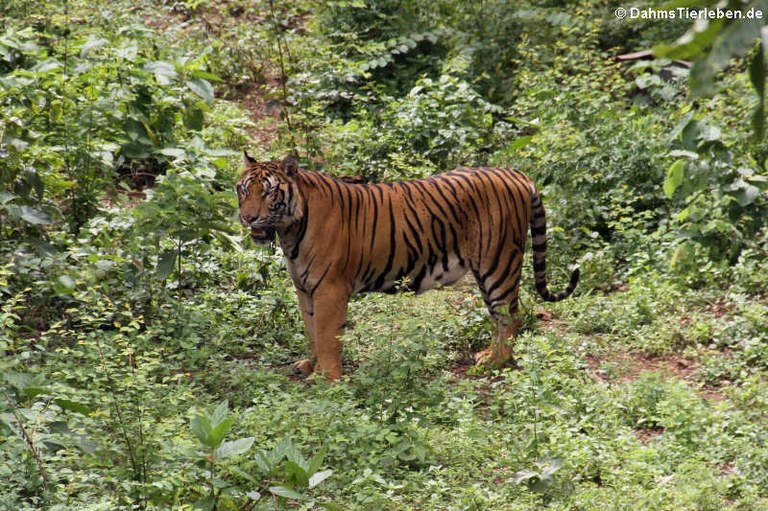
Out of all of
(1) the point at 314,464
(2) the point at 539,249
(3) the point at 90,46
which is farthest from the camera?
(3) the point at 90,46

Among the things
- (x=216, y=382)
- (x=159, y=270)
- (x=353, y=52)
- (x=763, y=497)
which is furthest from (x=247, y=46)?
(x=763, y=497)

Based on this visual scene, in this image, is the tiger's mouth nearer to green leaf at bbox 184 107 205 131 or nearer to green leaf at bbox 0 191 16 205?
green leaf at bbox 0 191 16 205

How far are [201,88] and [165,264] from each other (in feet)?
9.13

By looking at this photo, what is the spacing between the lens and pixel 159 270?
22.6ft

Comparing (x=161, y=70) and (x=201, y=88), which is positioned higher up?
(x=161, y=70)

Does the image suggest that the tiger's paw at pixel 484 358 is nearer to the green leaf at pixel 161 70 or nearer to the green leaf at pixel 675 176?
the green leaf at pixel 675 176

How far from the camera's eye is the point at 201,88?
9.19 m

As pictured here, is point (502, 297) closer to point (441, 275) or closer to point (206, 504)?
point (441, 275)

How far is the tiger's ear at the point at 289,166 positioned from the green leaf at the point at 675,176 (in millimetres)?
3188

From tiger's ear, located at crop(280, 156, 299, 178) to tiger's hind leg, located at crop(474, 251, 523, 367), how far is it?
4.86ft

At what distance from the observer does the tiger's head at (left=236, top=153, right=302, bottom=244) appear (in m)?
6.25

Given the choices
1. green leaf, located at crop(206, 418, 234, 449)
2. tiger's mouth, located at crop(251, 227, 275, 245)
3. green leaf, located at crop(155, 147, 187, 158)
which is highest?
green leaf, located at crop(155, 147, 187, 158)

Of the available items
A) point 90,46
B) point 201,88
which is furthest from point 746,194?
point 90,46

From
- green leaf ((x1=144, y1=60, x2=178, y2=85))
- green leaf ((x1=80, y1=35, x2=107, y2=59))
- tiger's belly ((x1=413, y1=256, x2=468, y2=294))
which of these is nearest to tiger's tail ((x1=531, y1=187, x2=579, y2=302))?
tiger's belly ((x1=413, y1=256, x2=468, y2=294))
